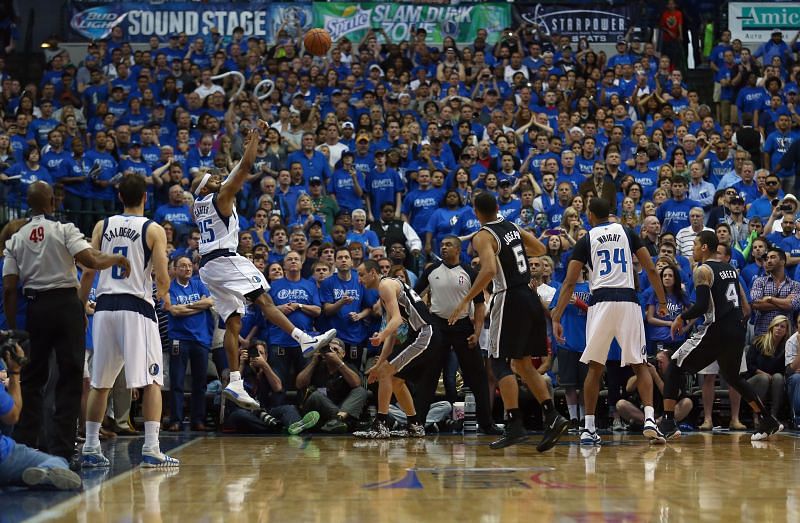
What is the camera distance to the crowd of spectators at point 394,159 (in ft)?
44.6

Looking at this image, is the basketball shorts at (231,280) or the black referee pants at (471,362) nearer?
the basketball shorts at (231,280)

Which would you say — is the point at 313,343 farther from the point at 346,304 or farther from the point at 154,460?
the point at 346,304

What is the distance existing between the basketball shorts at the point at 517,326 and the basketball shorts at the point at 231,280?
229cm

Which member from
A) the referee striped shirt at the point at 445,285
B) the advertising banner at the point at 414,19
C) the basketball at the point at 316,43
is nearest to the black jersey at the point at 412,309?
the referee striped shirt at the point at 445,285

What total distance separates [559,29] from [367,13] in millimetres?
4346

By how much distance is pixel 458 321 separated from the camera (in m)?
12.5

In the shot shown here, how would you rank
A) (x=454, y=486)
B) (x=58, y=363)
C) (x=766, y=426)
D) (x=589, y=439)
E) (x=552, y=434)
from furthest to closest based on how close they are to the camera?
(x=766, y=426) < (x=589, y=439) < (x=552, y=434) < (x=58, y=363) < (x=454, y=486)

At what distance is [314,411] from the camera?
1273 centimetres

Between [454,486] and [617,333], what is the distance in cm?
392

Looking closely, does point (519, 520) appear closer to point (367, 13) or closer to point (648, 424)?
point (648, 424)

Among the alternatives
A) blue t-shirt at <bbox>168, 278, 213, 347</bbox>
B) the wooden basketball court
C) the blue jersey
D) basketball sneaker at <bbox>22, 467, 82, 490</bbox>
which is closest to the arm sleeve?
the wooden basketball court

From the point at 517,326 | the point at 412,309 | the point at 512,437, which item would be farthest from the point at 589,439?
the point at 412,309

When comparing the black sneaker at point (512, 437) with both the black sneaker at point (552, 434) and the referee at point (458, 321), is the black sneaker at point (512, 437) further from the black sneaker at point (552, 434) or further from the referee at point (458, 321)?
the referee at point (458, 321)

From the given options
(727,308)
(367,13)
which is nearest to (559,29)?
(367,13)
